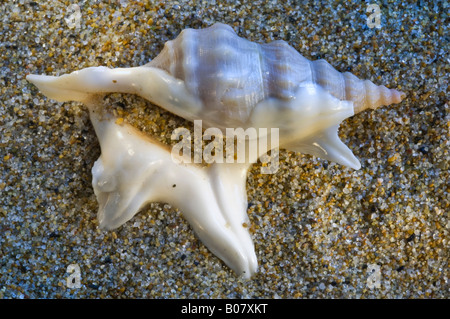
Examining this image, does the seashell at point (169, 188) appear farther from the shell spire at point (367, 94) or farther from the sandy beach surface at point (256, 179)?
the shell spire at point (367, 94)

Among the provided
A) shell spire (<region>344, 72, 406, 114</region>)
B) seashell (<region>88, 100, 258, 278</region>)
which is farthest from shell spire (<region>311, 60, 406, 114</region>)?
seashell (<region>88, 100, 258, 278</region>)

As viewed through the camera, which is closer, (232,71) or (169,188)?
(232,71)

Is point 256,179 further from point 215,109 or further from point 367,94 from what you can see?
point 367,94

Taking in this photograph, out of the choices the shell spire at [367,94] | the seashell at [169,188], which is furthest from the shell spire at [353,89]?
the seashell at [169,188]

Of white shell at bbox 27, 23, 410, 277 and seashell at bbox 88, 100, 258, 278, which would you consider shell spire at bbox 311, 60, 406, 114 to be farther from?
seashell at bbox 88, 100, 258, 278

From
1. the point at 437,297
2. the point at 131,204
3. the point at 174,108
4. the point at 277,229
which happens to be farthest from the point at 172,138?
the point at 437,297

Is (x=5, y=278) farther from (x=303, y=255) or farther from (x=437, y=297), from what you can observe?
(x=437, y=297)

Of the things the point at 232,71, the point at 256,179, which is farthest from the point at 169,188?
the point at 232,71
